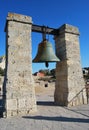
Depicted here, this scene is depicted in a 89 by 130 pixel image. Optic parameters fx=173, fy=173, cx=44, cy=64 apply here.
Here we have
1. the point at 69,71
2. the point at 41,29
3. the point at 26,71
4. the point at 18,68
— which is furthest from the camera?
the point at 69,71

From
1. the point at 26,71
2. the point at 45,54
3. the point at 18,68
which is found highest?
the point at 45,54

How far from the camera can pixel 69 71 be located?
782 centimetres

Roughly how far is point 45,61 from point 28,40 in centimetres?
114

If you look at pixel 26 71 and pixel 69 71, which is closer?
pixel 26 71

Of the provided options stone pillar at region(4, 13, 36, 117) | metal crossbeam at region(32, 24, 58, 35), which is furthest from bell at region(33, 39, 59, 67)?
metal crossbeam at region(32, 24, 58, 35)

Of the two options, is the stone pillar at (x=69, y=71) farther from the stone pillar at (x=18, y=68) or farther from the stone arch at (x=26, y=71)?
the stone pillar at (x=18, y=68)

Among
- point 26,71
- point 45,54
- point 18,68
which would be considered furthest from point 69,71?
point 18,68

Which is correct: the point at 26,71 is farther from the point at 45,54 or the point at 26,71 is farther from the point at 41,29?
the point at 41,29

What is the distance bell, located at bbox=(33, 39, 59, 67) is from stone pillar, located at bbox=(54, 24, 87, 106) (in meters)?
1.27

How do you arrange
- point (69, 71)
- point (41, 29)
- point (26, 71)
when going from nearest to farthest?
1. point (26, 71)
2. point (41, 29)
3. point (69, 71)

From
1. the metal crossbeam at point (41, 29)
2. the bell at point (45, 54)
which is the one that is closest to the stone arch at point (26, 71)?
the bell at point (45, 54)

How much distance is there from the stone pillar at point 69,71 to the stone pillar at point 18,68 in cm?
188

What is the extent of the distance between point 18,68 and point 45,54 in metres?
1.16

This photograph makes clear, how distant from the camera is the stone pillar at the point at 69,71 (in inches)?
304
